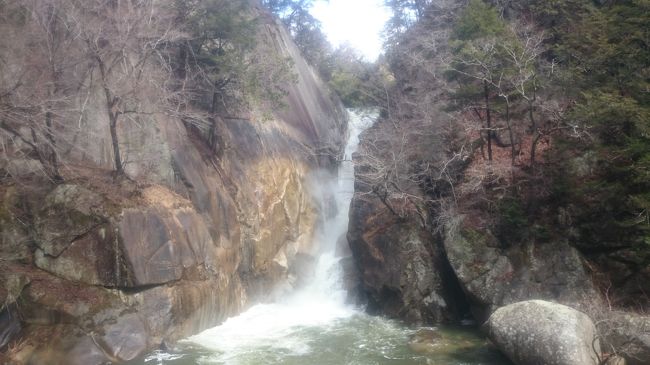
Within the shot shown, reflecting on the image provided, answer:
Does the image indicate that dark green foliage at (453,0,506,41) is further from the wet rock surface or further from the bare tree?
the bare tree

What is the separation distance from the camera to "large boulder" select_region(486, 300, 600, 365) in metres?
10.9

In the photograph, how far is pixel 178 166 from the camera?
17.2m

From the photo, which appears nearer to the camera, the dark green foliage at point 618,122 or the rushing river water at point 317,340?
the dark green foliage at point 618,122

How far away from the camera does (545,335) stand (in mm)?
11250

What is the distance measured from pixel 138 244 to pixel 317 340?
6.17 metres

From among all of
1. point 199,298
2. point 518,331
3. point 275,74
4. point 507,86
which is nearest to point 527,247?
point 518,331

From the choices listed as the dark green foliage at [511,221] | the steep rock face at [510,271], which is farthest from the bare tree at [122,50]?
the dark green foliage at [511,221]

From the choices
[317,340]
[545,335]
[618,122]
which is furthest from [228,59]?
[545,335]

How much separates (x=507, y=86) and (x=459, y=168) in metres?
3.50

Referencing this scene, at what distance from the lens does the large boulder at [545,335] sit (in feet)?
35.6

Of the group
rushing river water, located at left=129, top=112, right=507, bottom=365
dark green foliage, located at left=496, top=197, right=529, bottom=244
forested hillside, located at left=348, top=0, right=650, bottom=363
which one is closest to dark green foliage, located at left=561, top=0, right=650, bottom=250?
forested hillside, located at left=348, top=0, right=650, bottom=363

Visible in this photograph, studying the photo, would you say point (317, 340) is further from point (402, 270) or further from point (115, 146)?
point (115, 146)

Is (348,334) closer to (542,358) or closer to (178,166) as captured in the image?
(542,358)

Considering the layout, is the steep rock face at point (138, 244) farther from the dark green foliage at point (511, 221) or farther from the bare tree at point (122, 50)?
the dark green foliage at point (511, 221)
